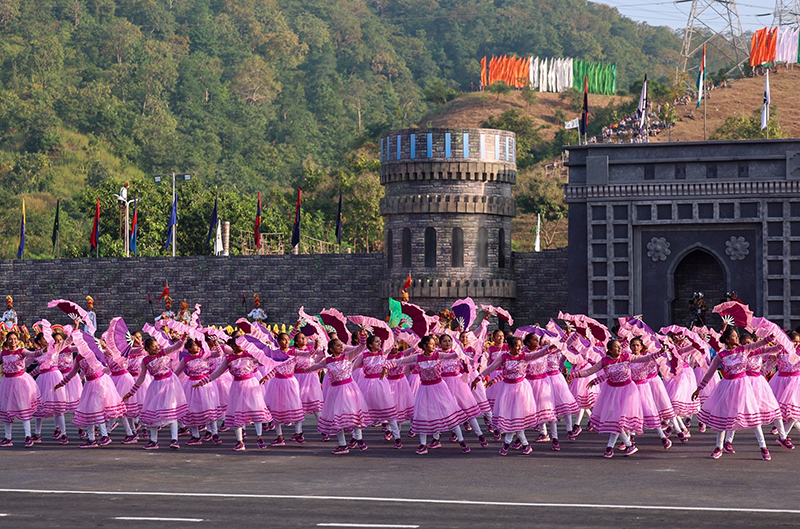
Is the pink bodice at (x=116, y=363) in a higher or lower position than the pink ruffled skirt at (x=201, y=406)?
higher

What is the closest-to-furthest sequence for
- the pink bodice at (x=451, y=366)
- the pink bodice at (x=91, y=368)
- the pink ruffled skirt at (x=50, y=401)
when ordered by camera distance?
1. the pink bodice at (x=451, y=366)
2. the pink bodice at (x=91, y=368)
3. the pink ruffled skirt at (x=50, y=401)

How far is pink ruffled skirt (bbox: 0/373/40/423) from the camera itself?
19094 millimetres

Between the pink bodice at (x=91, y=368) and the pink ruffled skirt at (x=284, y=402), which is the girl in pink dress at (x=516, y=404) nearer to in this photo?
the pink ruffled skirt at (x=284, y=402)

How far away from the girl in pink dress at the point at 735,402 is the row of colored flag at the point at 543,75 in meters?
109

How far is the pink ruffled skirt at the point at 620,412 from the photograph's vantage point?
16609 mm

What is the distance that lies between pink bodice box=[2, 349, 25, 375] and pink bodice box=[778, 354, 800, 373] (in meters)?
12.1

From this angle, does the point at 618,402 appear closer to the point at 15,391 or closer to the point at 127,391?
the point at 127,391

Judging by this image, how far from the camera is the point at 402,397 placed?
18.5 meters

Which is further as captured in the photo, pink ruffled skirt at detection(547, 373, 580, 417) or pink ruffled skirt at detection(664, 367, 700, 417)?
pink ruffled skirt at detection(664, 367, 700, 417)

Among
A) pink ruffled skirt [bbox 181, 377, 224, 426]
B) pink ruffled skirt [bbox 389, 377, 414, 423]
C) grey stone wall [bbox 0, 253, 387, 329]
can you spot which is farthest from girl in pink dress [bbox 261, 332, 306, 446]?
grey stone wall [bbox 0, 253, 387, 329]

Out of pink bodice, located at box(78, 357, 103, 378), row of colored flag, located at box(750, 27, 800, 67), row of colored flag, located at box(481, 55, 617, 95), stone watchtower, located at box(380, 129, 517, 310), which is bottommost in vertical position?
pink bodice, located at box(78, 357, 103, 378)

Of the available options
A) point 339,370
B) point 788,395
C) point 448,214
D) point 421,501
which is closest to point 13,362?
point 339,370

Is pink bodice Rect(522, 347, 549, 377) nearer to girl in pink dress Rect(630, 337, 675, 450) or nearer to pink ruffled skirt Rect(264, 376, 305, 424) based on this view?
girl in pink dress Rect(630, 337, 675, 450)

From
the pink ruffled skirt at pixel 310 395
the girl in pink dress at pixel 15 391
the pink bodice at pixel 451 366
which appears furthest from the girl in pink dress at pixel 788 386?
the girl in pink dress at pixel 15 391
